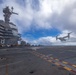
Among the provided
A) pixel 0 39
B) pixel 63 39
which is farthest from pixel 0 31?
pixel 63 39

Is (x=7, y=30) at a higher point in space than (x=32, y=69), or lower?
higher

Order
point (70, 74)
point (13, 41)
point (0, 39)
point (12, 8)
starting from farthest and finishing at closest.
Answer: point (12, 8), point (13, 41), point (0, 39), point (70, 74)

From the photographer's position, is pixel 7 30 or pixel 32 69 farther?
pixel 7 30

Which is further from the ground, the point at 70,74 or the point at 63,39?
the point at 63,39

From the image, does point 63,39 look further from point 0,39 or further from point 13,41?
point 0,39

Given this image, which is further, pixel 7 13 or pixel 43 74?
pixel 7 13

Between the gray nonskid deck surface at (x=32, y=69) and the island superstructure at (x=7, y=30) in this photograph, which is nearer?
the gray nonskid deck surface at (x=32, y=69)

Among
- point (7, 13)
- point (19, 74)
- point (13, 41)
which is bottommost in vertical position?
point (19, 74)

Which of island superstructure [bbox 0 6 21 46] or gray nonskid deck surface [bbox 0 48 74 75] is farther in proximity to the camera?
island superstructure [bbox 0 6 21 46]

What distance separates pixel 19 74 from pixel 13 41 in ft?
242

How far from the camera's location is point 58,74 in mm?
Result: 7973

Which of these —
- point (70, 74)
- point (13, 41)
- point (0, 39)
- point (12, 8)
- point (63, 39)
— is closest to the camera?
point (70, 74)

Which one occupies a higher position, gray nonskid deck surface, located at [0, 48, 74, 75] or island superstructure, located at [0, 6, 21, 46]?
island superstructure, located at [0, 6, 21, 46]

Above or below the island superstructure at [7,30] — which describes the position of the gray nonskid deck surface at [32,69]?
below
